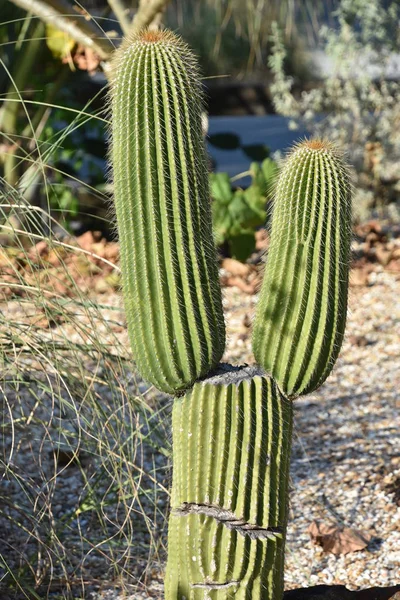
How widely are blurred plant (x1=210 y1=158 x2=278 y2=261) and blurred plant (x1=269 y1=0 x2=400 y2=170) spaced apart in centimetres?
125

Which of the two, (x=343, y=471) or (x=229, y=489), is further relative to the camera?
(x=343, y=471)

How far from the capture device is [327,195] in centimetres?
188

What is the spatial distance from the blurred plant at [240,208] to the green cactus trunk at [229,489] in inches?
129

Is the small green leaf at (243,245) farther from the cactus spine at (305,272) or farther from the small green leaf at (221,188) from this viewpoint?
the cactus spine at (305,272)

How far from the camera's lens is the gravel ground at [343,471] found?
253 centimetres

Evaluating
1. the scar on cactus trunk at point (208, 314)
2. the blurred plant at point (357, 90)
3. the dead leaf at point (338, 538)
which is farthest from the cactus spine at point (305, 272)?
the blurred plant at point (357, 90)

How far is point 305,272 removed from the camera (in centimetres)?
188

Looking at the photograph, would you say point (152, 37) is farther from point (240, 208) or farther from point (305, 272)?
point (240, 208)

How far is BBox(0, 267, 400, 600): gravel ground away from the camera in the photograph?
253 cm

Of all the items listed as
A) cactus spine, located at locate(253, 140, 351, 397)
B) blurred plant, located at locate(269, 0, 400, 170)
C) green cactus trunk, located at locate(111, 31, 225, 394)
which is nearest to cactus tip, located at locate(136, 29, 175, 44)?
green cactus trunk, located at locate(111, 31, 225, 394)

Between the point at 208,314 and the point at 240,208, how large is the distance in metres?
3.32

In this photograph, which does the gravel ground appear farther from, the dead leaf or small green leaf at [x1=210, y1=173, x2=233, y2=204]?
small green leaf at [x1=210, y1=173, x2=233, y2=204]

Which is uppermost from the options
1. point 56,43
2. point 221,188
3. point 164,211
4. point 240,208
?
point 56,43

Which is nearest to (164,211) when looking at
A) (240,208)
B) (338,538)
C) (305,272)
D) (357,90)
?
(305,272)
